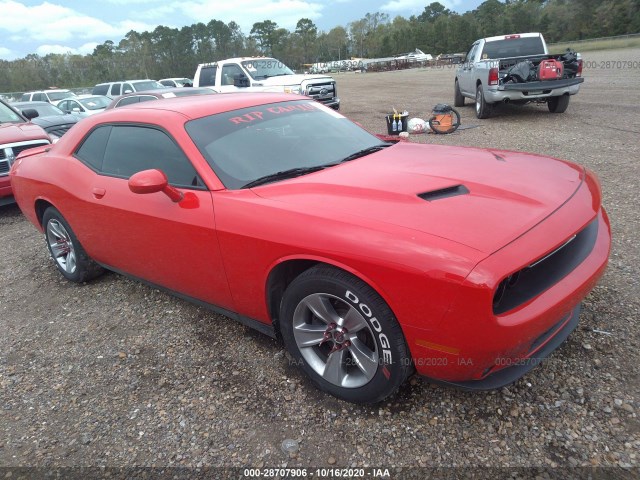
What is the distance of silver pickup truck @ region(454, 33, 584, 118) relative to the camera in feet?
31.9

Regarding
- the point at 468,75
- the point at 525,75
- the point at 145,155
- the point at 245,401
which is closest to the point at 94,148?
the point at 145,155

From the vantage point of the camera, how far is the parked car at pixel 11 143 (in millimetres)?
6184

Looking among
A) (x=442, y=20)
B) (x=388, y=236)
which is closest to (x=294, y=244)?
(x=388, y=236)

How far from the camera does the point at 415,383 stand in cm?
248

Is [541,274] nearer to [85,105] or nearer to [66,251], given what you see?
[66,251]

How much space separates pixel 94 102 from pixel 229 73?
17.6 feet

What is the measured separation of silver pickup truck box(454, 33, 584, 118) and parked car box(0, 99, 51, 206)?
8.82 m

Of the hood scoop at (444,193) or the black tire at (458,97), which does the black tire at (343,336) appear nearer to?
the hood scoop at (444,193)

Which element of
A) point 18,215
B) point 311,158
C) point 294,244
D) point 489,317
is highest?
point 311,158

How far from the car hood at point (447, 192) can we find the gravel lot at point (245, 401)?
927mm

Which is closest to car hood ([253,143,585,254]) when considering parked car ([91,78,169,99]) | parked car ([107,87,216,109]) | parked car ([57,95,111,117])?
parked car ([107,87,216,109])

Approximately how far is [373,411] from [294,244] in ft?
3.11

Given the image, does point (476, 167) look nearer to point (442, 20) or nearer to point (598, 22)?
point (598, 22)

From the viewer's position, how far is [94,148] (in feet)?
11.7
